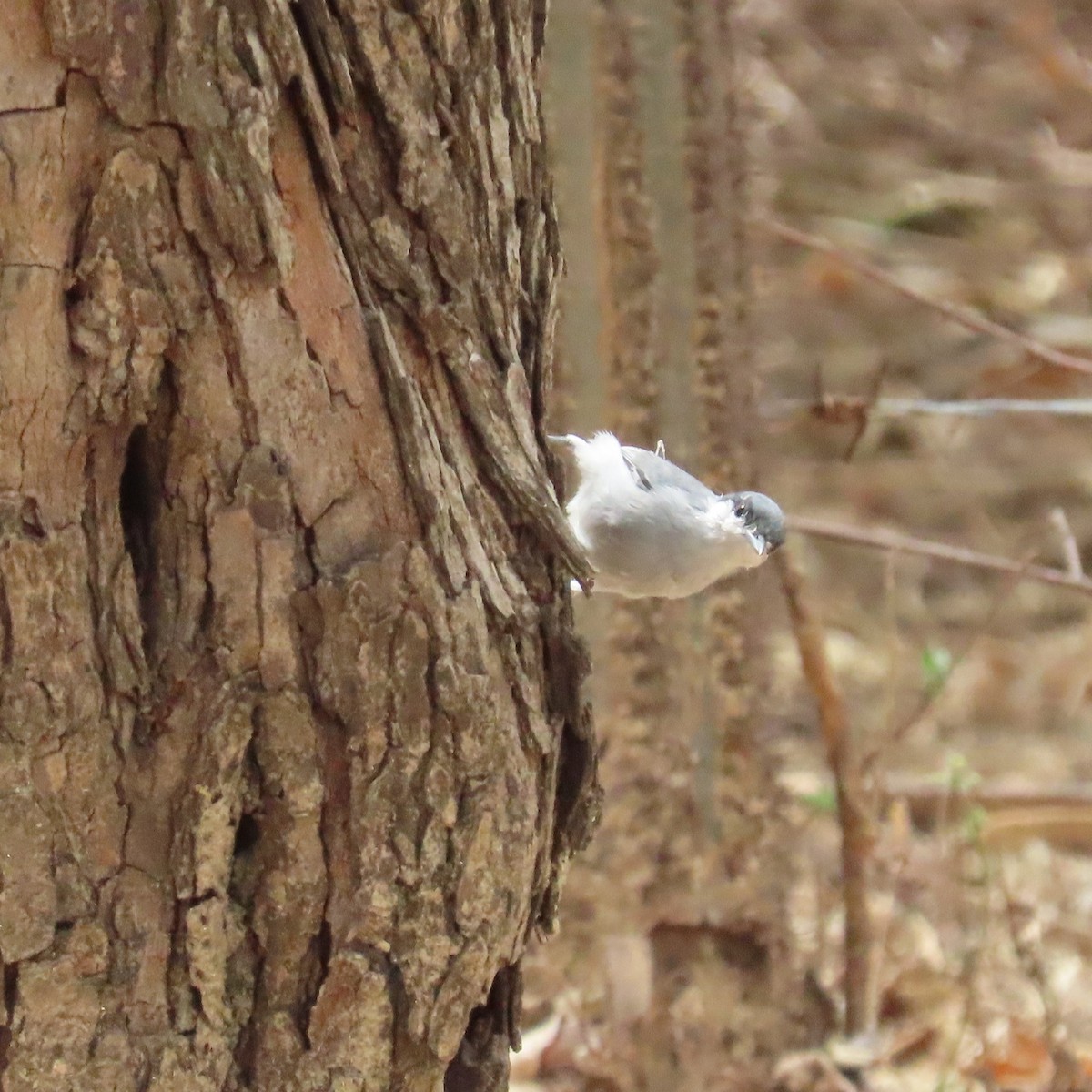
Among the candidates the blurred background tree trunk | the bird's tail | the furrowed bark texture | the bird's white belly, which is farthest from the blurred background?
the furrowed bark texture

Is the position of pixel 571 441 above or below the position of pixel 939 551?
above

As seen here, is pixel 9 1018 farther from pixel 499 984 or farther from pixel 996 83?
pixel 996 83

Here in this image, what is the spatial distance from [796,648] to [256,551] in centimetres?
246

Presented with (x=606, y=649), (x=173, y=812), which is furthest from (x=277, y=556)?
(x=606, y=649)

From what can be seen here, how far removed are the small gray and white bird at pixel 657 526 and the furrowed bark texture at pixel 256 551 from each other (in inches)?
27.7

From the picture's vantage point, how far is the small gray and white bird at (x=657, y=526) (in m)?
1.66

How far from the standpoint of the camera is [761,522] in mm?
1712

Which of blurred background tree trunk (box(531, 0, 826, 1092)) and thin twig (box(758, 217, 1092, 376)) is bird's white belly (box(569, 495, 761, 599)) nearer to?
blurred background tree trunk (box(531, 0, 826, 1092))

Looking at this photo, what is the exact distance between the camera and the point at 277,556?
89cm

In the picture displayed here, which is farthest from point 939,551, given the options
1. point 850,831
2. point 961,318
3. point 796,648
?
point 796,648

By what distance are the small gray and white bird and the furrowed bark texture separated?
2.31 feet

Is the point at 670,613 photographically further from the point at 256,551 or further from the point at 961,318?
the point at 256,551

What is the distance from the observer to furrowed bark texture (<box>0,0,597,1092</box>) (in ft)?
2.77

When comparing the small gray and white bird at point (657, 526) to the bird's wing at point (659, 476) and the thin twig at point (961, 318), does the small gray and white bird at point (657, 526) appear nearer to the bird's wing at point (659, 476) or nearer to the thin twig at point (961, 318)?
the bird's wing at point (659, 476)
